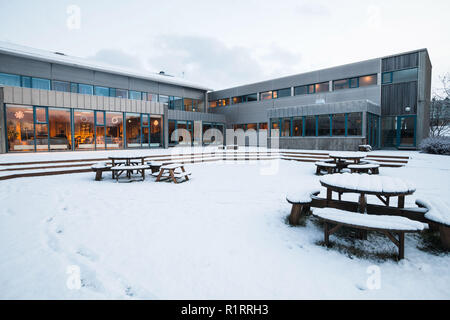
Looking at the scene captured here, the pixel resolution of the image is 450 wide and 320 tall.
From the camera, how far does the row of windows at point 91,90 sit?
52.1ft

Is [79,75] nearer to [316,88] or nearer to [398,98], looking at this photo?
[316,88]

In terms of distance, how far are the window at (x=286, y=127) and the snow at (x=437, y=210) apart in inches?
595

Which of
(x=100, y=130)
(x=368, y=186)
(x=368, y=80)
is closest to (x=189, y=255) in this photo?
(x=368, y=186)

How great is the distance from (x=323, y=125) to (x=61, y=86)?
67.1 ft

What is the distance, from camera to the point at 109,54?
9338 cm

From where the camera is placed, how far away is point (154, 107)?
1936 cm

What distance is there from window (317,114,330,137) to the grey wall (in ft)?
49.4

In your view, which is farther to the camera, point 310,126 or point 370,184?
point 310,126

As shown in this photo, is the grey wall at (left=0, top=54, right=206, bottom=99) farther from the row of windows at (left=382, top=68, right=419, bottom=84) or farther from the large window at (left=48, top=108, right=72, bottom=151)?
the row of windows at (left=382, top=68, right=419, bottom=84)

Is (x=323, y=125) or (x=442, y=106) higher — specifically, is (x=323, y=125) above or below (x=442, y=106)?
below

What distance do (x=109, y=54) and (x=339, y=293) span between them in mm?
113288

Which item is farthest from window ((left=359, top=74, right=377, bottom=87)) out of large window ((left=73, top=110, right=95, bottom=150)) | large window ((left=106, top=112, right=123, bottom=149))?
large window ((left=73, top=110, right=95, bottom=150))

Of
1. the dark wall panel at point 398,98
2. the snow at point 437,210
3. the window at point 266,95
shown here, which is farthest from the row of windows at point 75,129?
the dark wall panel at point 398,98
